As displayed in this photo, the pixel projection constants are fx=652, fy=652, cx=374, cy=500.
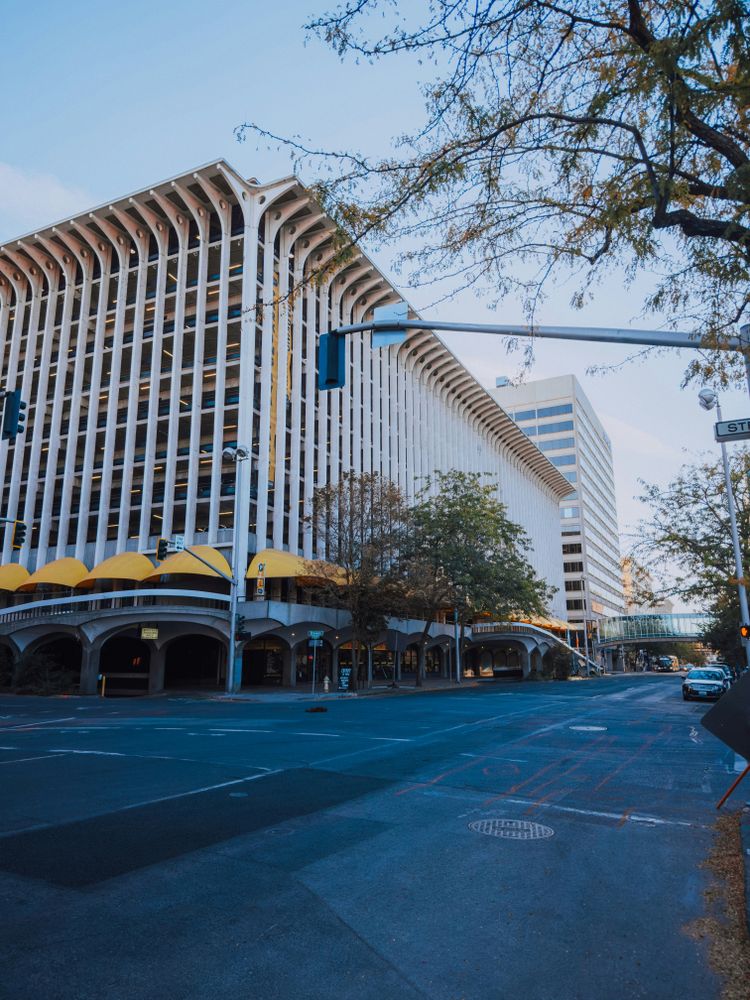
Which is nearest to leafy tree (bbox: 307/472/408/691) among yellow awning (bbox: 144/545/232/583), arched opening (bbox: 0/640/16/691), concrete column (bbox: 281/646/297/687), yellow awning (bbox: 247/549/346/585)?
yellow awning (bbox: 247/549/346/585)

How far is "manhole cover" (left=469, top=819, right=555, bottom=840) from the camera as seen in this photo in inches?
276

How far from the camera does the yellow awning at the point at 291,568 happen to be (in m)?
37.8

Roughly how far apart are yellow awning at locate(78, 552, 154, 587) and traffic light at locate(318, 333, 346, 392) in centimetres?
3349

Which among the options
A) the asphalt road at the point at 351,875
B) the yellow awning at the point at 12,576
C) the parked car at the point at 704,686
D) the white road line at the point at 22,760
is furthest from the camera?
the yellow awning at the point at 12,576

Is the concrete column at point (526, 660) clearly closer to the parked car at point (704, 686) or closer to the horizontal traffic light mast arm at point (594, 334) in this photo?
the parked car at point (704, 686)

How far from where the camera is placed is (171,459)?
4378 centimetres

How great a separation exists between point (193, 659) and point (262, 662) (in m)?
5.68

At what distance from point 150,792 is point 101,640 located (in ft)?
106

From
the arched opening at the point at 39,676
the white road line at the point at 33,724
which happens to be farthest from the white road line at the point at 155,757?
the arched opening at the point at 39,676

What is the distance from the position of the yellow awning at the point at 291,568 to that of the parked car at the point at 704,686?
18884 millimetres

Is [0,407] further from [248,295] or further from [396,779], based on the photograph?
[248,295]

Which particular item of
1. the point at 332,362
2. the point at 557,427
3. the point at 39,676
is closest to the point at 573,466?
the point at 557,427

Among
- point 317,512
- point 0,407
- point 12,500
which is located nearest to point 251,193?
point 317,512

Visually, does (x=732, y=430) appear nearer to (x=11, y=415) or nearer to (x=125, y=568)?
(x=11, y=415)
